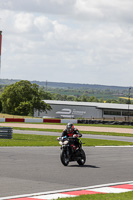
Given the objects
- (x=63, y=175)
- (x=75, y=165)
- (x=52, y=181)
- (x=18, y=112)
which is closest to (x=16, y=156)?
(x=75, y=165)

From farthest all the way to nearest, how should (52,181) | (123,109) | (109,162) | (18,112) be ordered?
(123,109) < (18,112) < (109,162) < (52,181)

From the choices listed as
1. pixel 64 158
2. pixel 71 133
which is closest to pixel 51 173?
pixel 64 158

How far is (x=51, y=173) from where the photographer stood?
14727 mm

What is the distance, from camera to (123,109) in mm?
126562

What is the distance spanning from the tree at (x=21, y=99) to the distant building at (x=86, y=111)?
492 inches

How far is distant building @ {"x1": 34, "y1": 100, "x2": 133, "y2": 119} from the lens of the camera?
415ft

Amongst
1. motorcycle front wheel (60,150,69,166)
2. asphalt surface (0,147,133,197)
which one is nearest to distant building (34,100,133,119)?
asphalt surface (0,147,133,197)

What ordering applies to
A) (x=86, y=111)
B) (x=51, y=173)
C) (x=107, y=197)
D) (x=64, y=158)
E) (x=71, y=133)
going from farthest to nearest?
1. (x=86, y=111)
2. (x=71, y=133)
3. (x=64, y=158)
4. (x=51, y=173)
5. (x=107, y=197)

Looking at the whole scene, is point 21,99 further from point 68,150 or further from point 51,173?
point 51,173

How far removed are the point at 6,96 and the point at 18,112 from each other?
5665mm

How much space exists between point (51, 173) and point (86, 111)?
11300cm

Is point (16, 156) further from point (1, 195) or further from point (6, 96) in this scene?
point (6, 96)

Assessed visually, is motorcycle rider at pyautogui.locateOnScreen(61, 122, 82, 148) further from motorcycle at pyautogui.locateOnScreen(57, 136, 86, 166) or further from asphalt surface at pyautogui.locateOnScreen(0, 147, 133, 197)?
asphalt surface at pyautogui.locateOnScreen(0, 147, 133, 197)

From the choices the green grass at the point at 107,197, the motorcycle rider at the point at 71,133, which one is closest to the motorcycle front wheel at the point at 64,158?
the motorcycle rider at the point at 71,133
